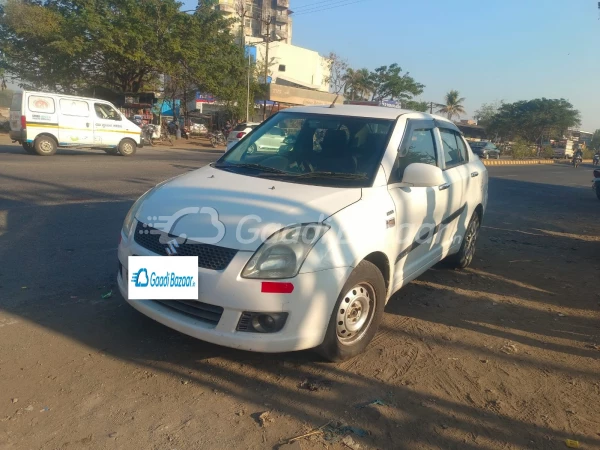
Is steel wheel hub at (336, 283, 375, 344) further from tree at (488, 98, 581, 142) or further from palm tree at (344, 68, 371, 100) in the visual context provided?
tree at (488, 98, 581, 142)

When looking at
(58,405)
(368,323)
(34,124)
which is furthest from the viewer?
(34,124)

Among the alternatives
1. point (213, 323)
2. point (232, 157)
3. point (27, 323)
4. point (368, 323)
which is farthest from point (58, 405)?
point (232, 157)

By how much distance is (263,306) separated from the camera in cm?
288

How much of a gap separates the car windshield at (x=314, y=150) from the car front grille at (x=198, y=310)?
1186mm

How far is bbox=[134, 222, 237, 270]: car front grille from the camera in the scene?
9.57 feet

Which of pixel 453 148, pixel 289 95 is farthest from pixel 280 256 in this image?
pixel 289 95

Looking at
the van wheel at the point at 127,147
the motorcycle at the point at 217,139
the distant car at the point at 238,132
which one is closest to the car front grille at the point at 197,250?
the van wheel at the point at 127,147

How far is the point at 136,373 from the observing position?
10.0 ft

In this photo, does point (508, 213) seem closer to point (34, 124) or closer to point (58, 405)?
point (58, 405)

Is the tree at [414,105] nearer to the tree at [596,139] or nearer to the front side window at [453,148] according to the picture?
the tree at [596,139]

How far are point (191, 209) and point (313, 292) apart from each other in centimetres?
93

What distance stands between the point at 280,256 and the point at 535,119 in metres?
65.1

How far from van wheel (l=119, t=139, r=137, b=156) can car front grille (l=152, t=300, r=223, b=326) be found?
619 inches

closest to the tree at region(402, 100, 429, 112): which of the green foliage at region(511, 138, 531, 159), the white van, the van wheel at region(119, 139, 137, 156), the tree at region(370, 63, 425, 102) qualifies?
the tree at region(370, 63, 425, 102)
